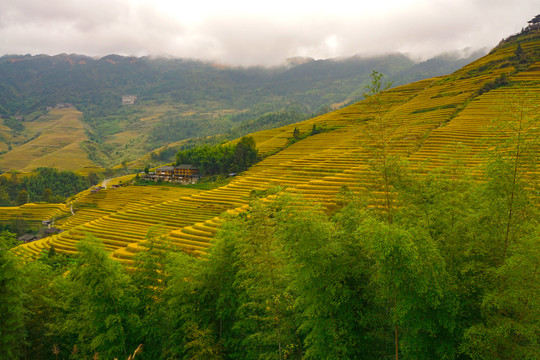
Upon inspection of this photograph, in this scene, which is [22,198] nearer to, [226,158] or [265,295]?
[226,158]

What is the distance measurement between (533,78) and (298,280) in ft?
261

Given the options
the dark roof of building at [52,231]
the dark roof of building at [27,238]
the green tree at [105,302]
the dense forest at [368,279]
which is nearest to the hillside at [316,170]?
the dark roof of building at [52,231]

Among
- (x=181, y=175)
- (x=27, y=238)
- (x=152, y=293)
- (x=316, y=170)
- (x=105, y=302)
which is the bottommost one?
(x=27, y=238)

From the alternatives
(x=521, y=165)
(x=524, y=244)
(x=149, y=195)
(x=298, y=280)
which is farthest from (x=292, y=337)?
(x=149, y=195)

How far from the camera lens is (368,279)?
1148 centimetres

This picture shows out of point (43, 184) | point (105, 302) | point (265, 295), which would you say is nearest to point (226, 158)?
point (105, 302)

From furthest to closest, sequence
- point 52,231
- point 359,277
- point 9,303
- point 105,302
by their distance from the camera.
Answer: point 52,231, point 9,303, point 105,302, point 359,277

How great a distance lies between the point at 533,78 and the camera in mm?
62469

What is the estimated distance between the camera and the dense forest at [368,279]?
30.4ft

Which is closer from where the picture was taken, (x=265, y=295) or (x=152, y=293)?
(x=265, y=295)

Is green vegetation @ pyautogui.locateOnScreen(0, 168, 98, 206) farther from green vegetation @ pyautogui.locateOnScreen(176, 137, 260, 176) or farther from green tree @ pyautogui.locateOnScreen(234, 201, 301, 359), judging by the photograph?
green tree @ pyautogui.locateOnScreen(234, 201, 301, 359)

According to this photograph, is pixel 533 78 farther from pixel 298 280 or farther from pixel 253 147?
pixel 298 280

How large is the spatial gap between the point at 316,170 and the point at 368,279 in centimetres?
4099

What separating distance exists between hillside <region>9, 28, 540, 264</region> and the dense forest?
2.59 m
